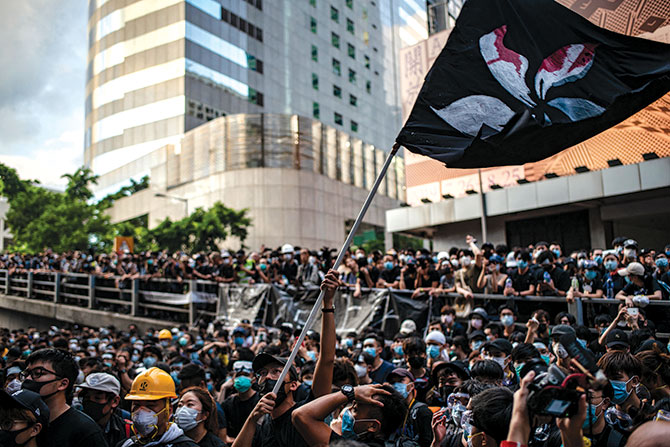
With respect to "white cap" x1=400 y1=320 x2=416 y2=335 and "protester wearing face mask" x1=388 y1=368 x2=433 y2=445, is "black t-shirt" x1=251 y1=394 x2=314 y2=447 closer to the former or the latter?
"protester wearing face mask" x1=388 y1=368 x2=433 y2=445

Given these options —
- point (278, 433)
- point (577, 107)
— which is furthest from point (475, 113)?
point (278, 433)

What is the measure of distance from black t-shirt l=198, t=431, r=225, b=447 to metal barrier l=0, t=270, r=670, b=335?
5.74 m

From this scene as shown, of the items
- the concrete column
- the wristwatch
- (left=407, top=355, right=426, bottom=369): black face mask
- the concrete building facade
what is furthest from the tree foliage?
the wristwatch

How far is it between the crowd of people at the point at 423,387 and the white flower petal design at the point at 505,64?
1991 millimetres

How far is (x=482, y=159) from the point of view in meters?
4.71

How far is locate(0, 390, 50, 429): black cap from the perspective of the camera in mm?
3672

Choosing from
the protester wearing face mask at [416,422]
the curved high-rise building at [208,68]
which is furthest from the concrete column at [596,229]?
the curved high-rise building at [208,68]

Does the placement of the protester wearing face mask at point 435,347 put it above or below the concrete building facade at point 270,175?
below

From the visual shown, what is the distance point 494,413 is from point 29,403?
3042 mm

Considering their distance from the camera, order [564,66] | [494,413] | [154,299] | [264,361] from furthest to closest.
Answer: [154,299] → [564,66] → [264,361] → [494,413]

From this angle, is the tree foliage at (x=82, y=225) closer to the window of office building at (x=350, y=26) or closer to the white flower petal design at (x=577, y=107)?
the white flower petal design at (x=577, y=107)

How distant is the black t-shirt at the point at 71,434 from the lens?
3.79 m

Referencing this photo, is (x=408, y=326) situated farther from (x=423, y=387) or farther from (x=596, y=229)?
(x=596, y=229)

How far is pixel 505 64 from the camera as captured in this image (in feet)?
15.7
